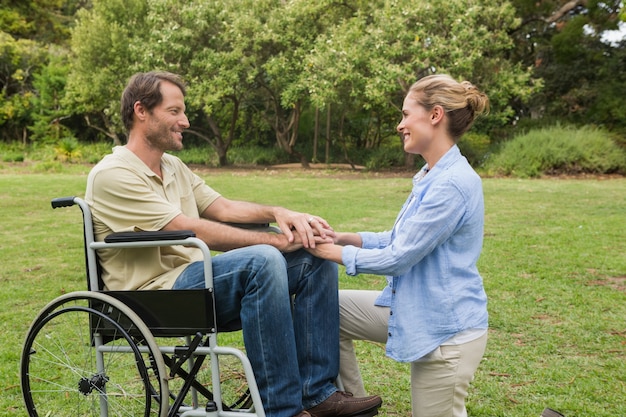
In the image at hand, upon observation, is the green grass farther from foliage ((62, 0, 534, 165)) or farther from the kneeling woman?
foliage ((62, 0, 534, 165))

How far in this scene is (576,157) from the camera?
15555 millimetres

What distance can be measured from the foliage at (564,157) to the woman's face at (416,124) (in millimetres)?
13251

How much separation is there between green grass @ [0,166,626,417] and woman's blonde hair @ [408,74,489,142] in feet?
4.88

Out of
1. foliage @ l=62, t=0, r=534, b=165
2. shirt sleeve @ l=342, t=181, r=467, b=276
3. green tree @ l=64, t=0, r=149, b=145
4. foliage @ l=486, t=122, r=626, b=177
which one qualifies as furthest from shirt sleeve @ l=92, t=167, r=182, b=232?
green tree @ l=64, t=0, r=149, b=145

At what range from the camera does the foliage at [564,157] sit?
50.6 feet

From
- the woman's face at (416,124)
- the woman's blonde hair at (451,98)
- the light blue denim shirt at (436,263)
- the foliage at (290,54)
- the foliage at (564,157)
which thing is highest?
the foliage at (290,54)

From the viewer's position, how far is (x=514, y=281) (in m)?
5.78

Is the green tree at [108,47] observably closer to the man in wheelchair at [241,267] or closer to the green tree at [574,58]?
the green tree at [574,58]

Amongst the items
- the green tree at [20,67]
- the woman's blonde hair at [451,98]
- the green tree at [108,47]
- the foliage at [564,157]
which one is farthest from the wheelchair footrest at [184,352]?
the green tree at [20,67]

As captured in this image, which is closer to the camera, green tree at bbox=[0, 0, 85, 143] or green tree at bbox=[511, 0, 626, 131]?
green tree at bbox=[511, 0, 626, 131]

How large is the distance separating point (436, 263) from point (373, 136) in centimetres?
1858

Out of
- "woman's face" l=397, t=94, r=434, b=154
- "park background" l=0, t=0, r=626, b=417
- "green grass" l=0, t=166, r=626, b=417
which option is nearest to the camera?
"woman's face" l=397, t=94, r=434, b=154

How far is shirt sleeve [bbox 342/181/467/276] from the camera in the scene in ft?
7.84

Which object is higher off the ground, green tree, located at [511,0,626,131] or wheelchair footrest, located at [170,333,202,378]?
green tree, located at [511,0,626,131]
